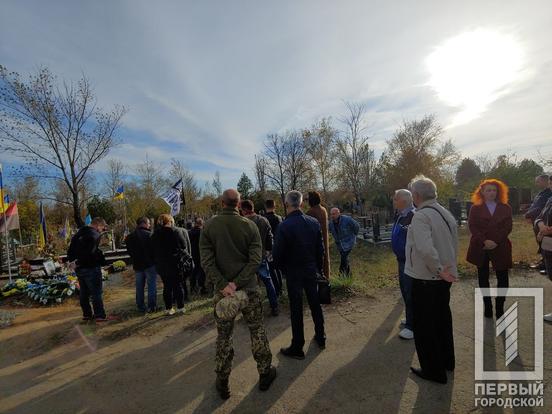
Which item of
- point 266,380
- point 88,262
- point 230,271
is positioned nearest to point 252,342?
point 266,380

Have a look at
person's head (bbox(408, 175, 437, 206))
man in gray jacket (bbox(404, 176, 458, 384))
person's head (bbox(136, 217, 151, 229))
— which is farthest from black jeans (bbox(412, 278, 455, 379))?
person's head (bbox(136, 217, 151, 229))

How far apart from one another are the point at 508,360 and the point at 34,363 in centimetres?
592

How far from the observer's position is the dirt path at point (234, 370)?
2.88 meters

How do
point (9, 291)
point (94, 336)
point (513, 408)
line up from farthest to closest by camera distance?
point (9, 291), point (94, 336), point (513, 408)

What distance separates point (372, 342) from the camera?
3.97m

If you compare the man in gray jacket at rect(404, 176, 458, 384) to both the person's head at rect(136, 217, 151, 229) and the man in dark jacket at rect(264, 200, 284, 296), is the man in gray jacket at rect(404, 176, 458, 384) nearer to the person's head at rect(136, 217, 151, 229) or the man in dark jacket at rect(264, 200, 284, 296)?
the man in dark jacket at rect(264, 200, 284, 296)

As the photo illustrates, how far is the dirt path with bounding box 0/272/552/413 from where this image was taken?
288 cm

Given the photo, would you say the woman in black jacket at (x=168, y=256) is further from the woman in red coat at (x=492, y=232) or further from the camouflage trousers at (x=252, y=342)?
the woman in red coat at (x=492, y=232)

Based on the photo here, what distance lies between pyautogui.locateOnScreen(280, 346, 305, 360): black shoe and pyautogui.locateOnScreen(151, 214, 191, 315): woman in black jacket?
2826mm

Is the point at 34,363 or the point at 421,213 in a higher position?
the point at 421,213

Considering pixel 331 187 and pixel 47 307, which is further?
pixel 331 187

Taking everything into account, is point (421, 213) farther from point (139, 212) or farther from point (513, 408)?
point (139, 212)

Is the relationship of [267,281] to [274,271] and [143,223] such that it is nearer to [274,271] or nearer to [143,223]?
[274,271]

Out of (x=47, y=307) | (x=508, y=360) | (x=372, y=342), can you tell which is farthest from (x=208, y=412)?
(x=47, y=307)
